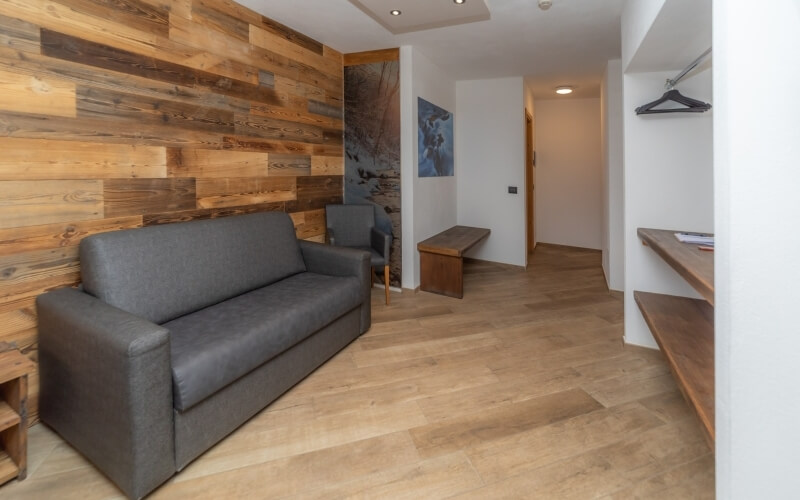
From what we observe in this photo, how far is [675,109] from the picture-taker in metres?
2.44

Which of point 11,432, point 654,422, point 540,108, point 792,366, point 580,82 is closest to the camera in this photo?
point 792,366

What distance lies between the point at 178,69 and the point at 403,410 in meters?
2.42

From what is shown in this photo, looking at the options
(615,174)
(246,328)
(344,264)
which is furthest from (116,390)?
(615,174)

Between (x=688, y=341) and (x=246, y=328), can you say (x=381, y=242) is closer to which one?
(x=246, y=328)

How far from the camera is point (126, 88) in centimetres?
216

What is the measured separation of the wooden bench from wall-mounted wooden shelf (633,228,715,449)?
63.0 inches

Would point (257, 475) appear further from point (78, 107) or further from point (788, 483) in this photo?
point (78, 107)

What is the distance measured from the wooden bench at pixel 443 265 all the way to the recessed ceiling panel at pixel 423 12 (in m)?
1.99

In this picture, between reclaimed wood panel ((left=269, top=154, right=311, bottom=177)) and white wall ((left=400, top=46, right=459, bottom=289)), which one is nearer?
reclaimed wood panel ((left=269, top=154, right=311, bottom=177))

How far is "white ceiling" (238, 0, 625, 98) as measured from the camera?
2.97 metres

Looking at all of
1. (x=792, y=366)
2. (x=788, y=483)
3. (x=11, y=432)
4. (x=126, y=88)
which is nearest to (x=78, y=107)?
(x=126, y=88)

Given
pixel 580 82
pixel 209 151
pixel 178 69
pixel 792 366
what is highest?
pixel 580 82

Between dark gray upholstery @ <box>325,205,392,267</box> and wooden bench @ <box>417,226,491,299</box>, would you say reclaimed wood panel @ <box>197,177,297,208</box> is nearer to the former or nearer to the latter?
dark gray upholstery @ <box>325,205,392,267</box>

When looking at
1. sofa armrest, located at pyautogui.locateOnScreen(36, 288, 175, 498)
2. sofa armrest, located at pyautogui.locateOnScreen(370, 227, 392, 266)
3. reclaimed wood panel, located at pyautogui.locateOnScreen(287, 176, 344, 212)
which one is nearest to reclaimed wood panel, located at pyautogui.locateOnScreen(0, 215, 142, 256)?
sofa armrest, located at pyautogui.locateOnScreen(36, 288, 175, 498)
